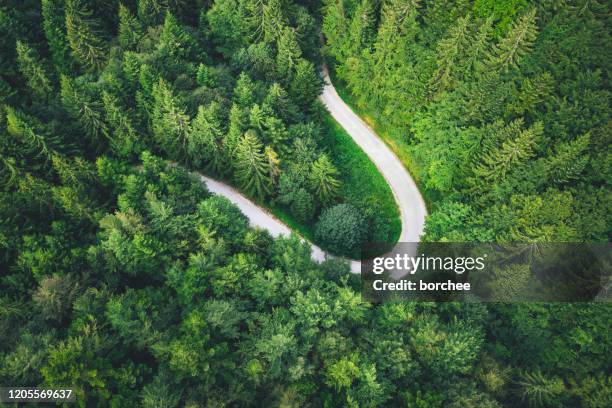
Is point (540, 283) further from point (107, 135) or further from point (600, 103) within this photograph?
point (107, 135)

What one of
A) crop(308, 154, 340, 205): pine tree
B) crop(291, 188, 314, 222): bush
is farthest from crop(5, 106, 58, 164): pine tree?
crop(308, 154, 340, 205): pine tree

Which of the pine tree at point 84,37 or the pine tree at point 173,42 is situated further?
the pine tree at point 173,42

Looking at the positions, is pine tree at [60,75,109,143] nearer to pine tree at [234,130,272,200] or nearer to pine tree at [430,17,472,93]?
pine tree at [234,130,272,200]

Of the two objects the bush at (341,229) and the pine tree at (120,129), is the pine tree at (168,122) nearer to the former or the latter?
the pine tree at (120,129)

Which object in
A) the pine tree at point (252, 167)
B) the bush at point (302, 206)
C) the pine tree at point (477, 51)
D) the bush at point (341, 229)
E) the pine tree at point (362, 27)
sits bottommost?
the bush at point (341, 229)

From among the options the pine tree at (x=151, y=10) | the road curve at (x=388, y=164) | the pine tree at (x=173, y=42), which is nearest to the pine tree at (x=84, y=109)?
the pine tree at (x=173, y=42)

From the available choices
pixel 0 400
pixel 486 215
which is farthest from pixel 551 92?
pixel 0 400
